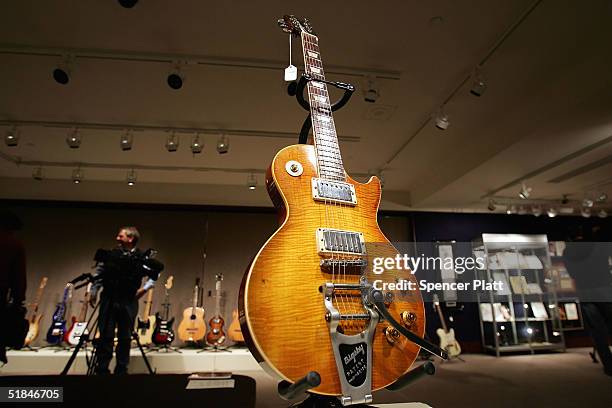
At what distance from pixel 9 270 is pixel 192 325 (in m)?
3.54

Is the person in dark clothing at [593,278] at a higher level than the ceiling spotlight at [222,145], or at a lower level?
lower

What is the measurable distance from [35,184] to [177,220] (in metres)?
2.25

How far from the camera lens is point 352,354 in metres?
0.72

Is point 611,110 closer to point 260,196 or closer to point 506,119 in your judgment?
point 506,119

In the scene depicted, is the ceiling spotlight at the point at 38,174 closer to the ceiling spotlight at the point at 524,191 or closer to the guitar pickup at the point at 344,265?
the guitar pickup at the point at 344,265

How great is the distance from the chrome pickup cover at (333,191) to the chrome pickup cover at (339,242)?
0.31 ft

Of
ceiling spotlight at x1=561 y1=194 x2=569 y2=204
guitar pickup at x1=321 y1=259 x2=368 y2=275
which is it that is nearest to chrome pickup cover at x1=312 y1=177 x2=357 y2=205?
guitar pickup at x1=321 y1=259 x2=368 y2=275

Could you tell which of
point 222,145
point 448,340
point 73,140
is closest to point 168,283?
point 73,140

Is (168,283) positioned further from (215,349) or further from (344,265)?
(344,265)

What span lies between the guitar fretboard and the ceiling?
129 centimetres

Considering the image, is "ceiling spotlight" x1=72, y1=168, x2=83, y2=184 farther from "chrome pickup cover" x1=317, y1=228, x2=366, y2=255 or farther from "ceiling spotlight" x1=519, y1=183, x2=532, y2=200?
"ceiling spotlight" x1=519, y1=183, x2=532, y2=200

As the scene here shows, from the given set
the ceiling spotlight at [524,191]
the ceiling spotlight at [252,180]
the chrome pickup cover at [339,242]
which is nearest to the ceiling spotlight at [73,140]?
the ceiling spotlight at [252,180]

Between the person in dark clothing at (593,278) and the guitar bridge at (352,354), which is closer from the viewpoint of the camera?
the guitar bridge at (352,354)

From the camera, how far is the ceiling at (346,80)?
7.43 feet
